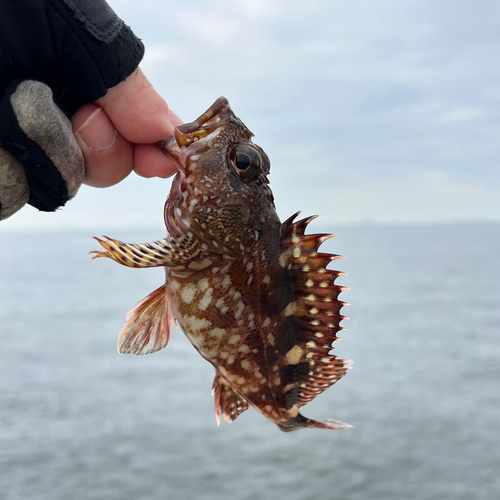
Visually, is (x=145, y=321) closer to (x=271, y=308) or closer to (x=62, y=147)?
(x=271, y=308)

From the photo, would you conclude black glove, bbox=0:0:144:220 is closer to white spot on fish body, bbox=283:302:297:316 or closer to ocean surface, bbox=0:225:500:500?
white spot on fish body, bbox=283:302:297:316

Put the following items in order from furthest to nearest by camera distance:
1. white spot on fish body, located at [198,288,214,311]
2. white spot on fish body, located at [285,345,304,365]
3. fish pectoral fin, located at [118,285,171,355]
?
1. white spot on fish body, located at [285,345,304,365]
2. fish pectoral fin, located at [118,285,171,355]
3. white spot on fish body, located at [198,288,214,311]

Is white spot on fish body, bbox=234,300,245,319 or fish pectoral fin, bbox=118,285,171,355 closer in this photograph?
white spot on fish body, bbox=234,300,245,319

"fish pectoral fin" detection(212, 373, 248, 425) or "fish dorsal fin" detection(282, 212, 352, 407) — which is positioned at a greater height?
"fish dorsal fin" detection(282, 212, 352, 407)

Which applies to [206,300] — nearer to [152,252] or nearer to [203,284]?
[203,284]

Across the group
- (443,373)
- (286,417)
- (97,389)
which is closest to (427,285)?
(443,373)

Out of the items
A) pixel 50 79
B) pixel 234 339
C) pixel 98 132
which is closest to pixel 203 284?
pixel 234 339

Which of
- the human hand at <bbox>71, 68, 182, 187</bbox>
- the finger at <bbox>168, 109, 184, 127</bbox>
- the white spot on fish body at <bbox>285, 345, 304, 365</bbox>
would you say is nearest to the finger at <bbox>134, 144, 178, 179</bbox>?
the human hand at <bbox>71, 68, 182, 187</bbox>
